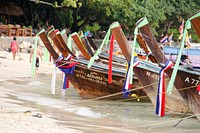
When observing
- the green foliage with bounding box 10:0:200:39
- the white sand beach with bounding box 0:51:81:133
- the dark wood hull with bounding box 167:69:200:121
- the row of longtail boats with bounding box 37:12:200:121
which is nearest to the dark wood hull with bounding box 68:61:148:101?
the row of longtail boats with bounding box 37:12:200:121

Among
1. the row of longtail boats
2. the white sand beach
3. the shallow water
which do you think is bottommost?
the shallow water

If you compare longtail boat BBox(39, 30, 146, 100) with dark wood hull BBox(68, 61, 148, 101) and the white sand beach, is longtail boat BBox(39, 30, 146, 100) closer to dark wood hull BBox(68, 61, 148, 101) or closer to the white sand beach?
dark wood hull BBox(68, 61, 148, 101)

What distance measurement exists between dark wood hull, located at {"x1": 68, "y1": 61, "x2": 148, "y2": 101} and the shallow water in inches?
11.3

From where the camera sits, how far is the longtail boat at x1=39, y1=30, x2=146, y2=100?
16.0m

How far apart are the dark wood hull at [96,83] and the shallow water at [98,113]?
29cm

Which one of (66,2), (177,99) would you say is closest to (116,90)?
(177,99)

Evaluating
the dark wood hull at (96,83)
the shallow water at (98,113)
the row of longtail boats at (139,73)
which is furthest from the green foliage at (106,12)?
the dark wood hull at (96,83)

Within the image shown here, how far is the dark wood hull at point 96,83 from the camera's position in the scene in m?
16.0

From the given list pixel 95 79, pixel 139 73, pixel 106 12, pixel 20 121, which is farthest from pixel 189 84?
pixel 106 12

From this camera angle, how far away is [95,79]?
53.7ft

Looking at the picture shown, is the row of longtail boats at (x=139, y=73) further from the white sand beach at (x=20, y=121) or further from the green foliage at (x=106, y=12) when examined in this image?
the green foliage at (x=106, y=12)

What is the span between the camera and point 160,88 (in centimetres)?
1158

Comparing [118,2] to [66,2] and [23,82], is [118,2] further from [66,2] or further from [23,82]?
[23,82]

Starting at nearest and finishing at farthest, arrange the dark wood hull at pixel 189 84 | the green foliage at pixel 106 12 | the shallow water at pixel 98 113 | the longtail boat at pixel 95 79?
the dark wood hull at pixel 189 84
the shallow water at pixel 98 113
the longtail boat at pixel 95 79
the green foliage at pixel 106 12
